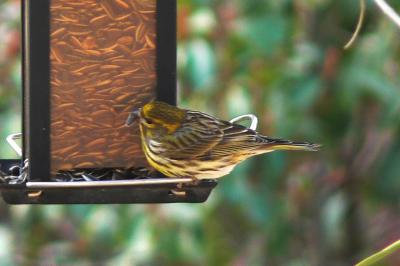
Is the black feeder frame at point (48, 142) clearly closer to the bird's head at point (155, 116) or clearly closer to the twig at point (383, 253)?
the bird's head at point (155, 116)

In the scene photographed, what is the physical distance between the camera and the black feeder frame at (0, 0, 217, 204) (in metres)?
4.82

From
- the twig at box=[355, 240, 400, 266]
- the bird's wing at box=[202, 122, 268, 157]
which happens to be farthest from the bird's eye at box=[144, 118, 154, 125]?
the twig at box=[355, 240, 400, 266]

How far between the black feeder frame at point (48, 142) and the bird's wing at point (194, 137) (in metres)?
0.16

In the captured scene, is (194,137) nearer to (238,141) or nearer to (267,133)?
(238,141)

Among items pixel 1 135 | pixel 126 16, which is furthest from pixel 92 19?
pixel 1 135

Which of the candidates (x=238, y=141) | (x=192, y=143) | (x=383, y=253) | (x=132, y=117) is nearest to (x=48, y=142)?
(x=132, y=117)

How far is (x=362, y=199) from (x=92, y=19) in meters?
3.70

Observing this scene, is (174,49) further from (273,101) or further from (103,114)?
(273,101)

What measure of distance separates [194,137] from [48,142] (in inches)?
25.2

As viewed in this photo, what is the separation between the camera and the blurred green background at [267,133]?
736 cm

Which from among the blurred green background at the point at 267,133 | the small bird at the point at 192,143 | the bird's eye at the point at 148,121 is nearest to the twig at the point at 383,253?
the small bird at the point at 192,143

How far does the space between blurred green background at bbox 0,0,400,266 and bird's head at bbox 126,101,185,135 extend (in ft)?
5.89

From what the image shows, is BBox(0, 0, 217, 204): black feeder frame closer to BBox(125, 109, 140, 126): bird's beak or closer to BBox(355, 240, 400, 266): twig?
BBox(125, 109, 140, 126): bird's beak

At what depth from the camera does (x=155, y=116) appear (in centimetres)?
525
